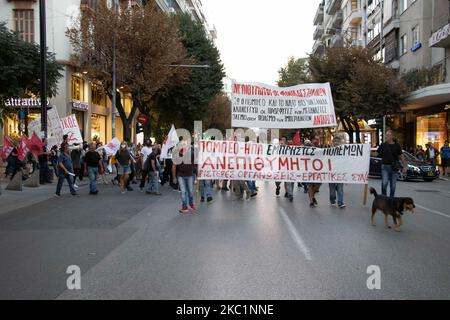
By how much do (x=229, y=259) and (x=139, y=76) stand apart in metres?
23.4

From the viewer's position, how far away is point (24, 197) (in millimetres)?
15344

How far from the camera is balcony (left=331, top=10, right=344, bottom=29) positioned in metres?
61.9

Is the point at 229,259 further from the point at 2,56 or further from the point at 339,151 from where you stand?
the point at 2,56

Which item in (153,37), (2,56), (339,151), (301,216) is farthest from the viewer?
(153,37)

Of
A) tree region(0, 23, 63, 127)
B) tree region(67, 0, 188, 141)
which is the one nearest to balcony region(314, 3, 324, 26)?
tree region(67, 0, 188, 141)

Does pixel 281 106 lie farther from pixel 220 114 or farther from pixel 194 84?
pixel 220 114

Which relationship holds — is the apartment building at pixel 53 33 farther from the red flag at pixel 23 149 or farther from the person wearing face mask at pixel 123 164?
the person wearing face mask at pixel 123 164

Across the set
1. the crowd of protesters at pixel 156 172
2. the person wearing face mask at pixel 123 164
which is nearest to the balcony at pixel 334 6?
the crowd of protesters at pixel 156 172

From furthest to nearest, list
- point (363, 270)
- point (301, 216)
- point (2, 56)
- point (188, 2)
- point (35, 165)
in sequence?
point (188, 2) < point (35, 165) < point (2, 56) < point (301, 216) < point (363, 270)
